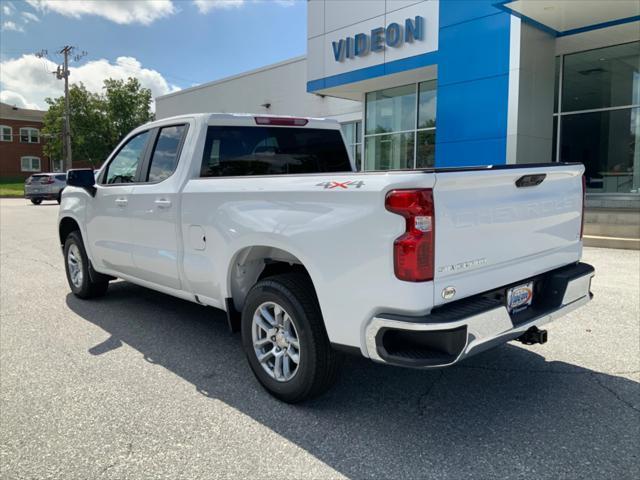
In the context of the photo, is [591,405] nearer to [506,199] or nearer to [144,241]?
[506,199]

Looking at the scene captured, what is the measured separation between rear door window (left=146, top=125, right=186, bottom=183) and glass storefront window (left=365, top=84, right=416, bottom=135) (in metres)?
14.3

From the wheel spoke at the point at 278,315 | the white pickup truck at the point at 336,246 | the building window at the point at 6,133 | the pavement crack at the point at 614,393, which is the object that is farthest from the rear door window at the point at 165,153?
the building window at the point at 6,133

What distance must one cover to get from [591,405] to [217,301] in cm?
271

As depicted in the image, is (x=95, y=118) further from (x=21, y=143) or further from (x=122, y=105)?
(x=21, y=143)

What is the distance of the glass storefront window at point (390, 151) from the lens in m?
18.3

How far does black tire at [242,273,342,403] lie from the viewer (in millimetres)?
3182

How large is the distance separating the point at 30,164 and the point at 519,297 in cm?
6790

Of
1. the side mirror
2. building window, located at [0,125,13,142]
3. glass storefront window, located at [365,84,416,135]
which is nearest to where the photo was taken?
the side mirror

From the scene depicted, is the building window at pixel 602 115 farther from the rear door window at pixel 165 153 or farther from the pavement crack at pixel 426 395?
the rear door window at pixel 165 153

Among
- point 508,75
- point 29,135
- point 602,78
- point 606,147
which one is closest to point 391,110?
point 508,75

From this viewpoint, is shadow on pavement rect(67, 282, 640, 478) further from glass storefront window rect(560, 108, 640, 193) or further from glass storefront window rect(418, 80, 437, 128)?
glass storefront window rect(418, 80, 437, 128)

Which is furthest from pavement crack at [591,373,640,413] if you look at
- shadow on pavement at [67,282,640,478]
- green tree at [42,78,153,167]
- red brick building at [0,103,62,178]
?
red brick building at [0,103,62,178]

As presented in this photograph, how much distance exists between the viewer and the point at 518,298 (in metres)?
3.27

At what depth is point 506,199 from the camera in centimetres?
309
